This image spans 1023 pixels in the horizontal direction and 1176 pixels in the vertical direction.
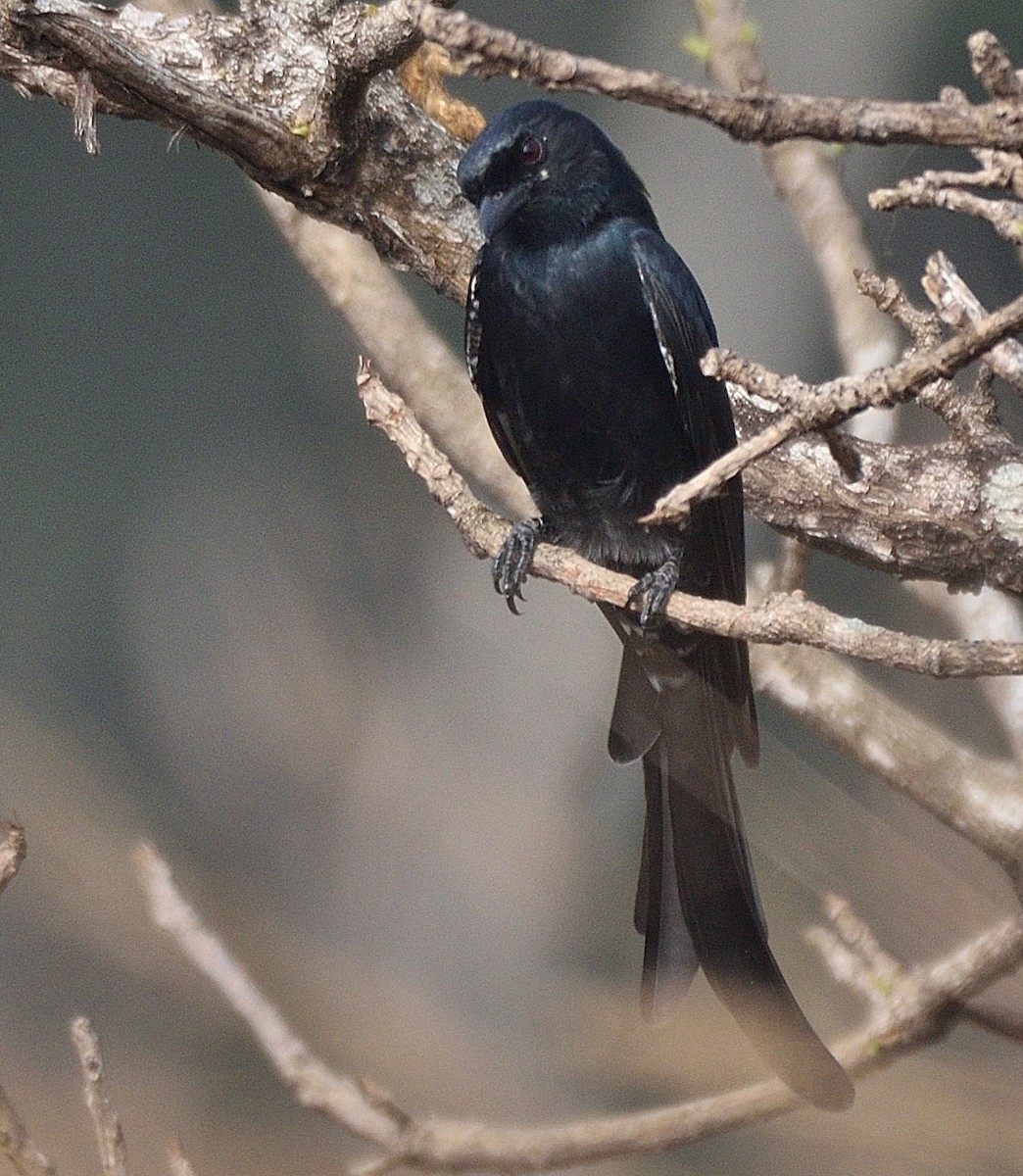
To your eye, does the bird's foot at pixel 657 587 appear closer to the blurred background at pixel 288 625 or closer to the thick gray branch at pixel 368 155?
the thick gray branch at pixel 368 155

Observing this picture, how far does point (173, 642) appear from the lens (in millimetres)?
3264

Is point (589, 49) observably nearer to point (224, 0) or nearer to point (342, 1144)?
point (224, 0)

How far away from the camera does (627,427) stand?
6.00 feet

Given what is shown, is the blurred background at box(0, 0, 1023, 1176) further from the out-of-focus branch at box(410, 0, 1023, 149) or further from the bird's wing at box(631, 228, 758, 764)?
the out-of-focus branch at box(410, 0, 1023, 149)

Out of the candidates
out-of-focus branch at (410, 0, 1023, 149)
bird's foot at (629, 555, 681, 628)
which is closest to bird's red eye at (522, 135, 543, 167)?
bird's foot at (629, 555, 681, 628)

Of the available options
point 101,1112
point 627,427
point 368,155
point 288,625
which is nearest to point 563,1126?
point 101,1112

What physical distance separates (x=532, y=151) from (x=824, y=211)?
22.0 inches

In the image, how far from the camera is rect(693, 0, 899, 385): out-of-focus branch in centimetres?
212

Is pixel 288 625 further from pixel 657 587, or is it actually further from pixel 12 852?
pixel 12 852

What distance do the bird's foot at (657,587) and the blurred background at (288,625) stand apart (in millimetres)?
692

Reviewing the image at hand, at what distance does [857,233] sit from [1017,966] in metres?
1.41

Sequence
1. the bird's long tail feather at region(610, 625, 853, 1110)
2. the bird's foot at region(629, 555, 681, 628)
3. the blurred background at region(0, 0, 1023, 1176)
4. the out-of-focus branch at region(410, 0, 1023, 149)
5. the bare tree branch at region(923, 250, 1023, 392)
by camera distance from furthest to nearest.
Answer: the blurred background at region(0, 0, 1023, 1176), the bird's foot at region(629, 555, 681, 628), the bird's long tail feather at region(610, 625, 853, 1110), the bare tree branch at region(923, 250, 1023, 392), the out-of-focus branch at region(410, 0, 1023, 149)

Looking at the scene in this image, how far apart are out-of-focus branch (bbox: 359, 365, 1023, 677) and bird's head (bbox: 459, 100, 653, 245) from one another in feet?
1.45

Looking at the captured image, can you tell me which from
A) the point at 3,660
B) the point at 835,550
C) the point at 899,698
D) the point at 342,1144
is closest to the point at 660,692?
the point at 835,550
